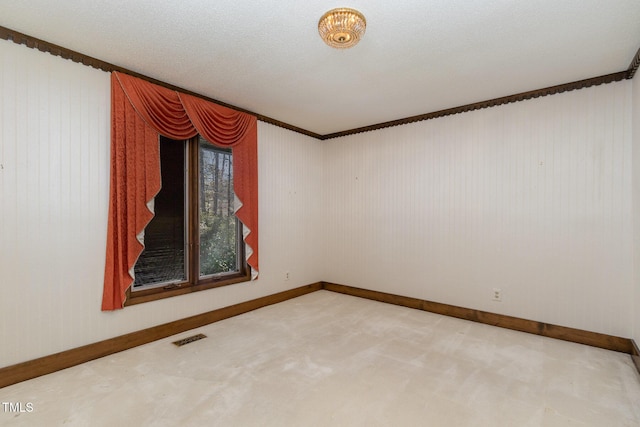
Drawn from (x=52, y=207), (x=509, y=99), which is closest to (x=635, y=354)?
(x=509, y=99)

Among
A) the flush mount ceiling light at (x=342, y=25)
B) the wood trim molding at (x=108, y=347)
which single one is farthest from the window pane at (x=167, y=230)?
the flush mount ceiling light at (x=342, y=25)

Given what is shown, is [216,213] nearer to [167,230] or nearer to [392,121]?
[167,230]

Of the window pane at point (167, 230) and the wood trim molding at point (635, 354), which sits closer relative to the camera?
the wood trim molding at point (635, 354)

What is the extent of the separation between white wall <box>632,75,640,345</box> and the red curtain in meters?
3.95

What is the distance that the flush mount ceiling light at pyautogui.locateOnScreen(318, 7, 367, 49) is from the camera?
6.35ft

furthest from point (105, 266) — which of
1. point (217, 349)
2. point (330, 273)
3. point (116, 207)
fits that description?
point (330, 273)

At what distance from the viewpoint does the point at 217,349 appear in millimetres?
2795

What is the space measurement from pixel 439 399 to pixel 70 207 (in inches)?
124

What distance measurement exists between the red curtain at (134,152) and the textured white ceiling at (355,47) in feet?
0.70

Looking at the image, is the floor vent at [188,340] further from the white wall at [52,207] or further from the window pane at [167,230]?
the window pane at [167,230]

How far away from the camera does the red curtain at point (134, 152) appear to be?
2.69 meters

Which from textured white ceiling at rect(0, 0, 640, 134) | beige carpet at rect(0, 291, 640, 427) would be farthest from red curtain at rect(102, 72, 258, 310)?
beige carpet at rect(0, 291, 640, 427)

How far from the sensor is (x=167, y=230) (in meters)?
3.21

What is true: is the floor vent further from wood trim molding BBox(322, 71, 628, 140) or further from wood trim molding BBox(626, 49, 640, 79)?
wood trim molding BBox(626, 49, 640, 79)
